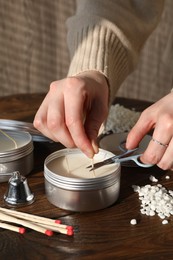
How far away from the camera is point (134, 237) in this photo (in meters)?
0.80

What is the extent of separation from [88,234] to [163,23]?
5.83ft

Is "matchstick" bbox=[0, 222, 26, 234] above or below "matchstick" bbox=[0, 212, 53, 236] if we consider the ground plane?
below

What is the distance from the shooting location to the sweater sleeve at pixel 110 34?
1.23 metres

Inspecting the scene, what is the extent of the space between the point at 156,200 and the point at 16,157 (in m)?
0.34

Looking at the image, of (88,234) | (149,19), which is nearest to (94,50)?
(149,19)

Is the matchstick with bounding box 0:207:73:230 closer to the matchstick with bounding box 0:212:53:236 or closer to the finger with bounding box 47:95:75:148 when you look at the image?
the matchstick with bounding box 0:212:53:236

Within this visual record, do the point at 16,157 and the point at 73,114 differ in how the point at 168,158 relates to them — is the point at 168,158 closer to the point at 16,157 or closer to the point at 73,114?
the point at 73,114

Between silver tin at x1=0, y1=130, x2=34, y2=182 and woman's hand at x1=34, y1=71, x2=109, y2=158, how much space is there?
0.26 feet

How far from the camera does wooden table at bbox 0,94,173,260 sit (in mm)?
755

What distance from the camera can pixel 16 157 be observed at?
1.00m

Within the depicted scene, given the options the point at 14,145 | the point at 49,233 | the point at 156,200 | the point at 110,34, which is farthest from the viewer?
the point at 110,34

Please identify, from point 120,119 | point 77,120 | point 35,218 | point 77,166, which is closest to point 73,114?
point 77,120

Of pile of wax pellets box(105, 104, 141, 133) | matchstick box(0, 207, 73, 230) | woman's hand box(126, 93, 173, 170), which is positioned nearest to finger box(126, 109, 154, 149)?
woman's hand box(126, 93, 173, 170)

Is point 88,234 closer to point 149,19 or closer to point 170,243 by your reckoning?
point 170,243
